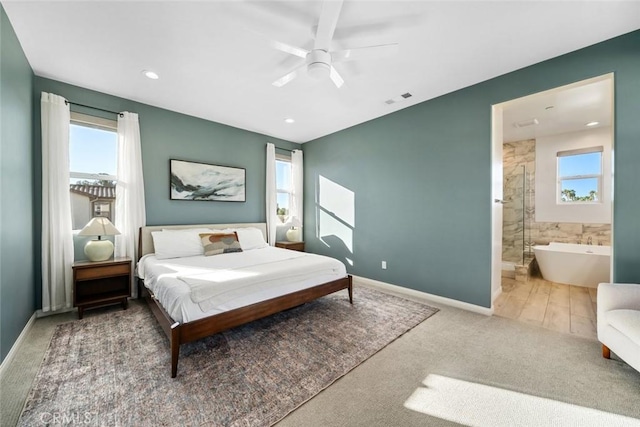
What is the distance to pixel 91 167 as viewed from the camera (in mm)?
3268

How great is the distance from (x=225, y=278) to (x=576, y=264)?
5284 mm

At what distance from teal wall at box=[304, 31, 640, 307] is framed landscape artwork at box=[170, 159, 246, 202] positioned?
183cm

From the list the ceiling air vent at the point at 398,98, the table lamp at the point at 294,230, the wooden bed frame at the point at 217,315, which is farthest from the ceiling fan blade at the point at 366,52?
the table lamp at the point at 294,230

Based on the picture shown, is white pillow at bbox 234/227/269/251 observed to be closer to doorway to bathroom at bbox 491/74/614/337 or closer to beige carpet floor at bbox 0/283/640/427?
beige carpet floor at bbox 0/283/640/427

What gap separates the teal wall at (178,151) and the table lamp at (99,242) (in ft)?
1.22

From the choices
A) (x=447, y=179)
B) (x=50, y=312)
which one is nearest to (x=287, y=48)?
(x=447, y=179)

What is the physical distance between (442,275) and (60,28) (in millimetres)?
4804

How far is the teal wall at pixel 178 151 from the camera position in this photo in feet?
10.2

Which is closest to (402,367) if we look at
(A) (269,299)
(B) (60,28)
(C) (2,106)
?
(A) (269,299)

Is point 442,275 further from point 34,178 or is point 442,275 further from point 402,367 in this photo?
point 34,178

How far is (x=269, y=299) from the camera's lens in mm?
2457

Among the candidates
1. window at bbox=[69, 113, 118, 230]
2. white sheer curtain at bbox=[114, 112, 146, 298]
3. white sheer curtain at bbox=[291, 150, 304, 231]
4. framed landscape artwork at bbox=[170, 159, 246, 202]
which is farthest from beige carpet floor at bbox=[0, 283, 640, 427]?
white sheer curtain at bbox=[291, 150, 304, 231]

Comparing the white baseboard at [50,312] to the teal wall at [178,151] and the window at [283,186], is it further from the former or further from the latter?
the window at [283,186]

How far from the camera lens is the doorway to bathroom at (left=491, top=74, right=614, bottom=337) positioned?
122 inches
